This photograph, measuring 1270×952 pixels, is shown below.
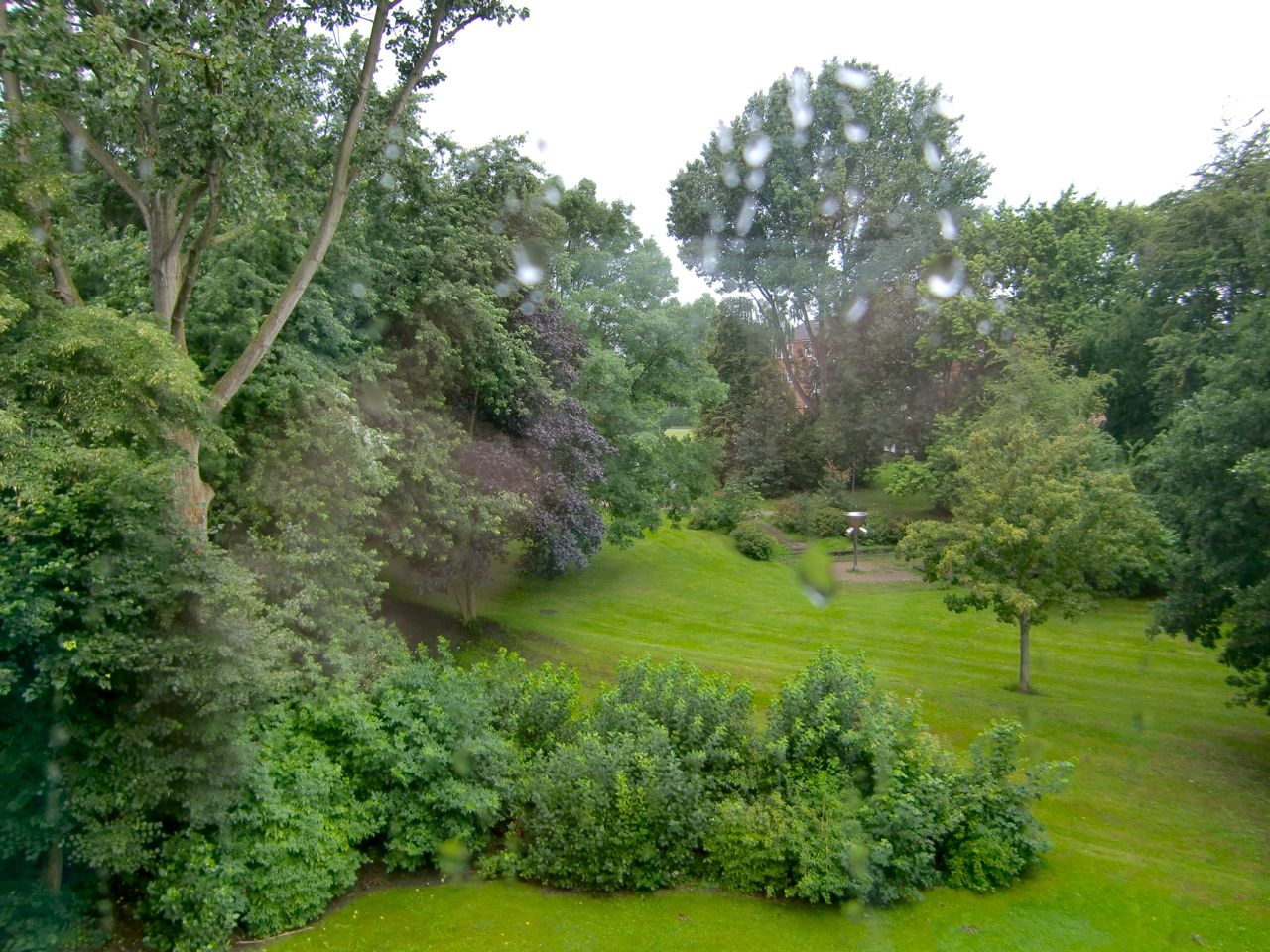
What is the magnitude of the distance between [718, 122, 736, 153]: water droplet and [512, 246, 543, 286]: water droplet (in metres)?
20.5

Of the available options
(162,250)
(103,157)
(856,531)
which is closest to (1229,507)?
(856,531)

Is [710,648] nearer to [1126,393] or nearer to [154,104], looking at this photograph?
[154,104]

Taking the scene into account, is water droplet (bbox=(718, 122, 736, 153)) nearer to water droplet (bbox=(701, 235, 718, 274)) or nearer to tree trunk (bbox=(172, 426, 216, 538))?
water droplet (bbox=(701, 235, 718, 274))

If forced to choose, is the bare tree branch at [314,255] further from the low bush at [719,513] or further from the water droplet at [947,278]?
the water droplet at [947,278]

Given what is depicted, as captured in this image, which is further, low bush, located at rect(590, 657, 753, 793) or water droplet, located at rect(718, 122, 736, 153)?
water droplet, located at rect(718, 122, 736, 153)

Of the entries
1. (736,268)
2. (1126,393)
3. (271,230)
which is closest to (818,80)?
(736,268)

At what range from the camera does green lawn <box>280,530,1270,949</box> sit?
7980mm

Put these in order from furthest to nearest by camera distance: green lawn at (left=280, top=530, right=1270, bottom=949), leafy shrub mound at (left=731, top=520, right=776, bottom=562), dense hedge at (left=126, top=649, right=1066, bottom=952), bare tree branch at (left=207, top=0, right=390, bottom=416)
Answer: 1. leafy shrub mound at (left=731, top=520, right=776, bottom=562)
2. bare tree branch at (left=207, top=0, right=390, bottom=416)
3. dense hedge at (left=126, top=649, right=1066, bottom=952)
4. green lawn at (left=280, top=530, right=1270, bottom=949)

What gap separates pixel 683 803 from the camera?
8969 mm

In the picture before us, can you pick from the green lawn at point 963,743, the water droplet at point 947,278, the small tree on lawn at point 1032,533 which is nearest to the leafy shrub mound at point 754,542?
the green lawn at point 963,743

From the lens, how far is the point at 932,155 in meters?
32.8

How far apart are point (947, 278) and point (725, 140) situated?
10862mm

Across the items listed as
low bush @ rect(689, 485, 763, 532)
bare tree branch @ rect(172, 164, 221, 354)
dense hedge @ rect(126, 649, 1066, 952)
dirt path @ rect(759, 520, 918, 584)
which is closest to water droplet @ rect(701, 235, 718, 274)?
low bush @ rect(689, 485, 763, 532)

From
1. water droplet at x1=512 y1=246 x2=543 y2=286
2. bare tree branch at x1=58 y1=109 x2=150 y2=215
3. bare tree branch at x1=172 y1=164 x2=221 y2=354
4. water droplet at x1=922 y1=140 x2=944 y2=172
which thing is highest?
water droplet at x1=922 y1=140 x2=944 y2=172
